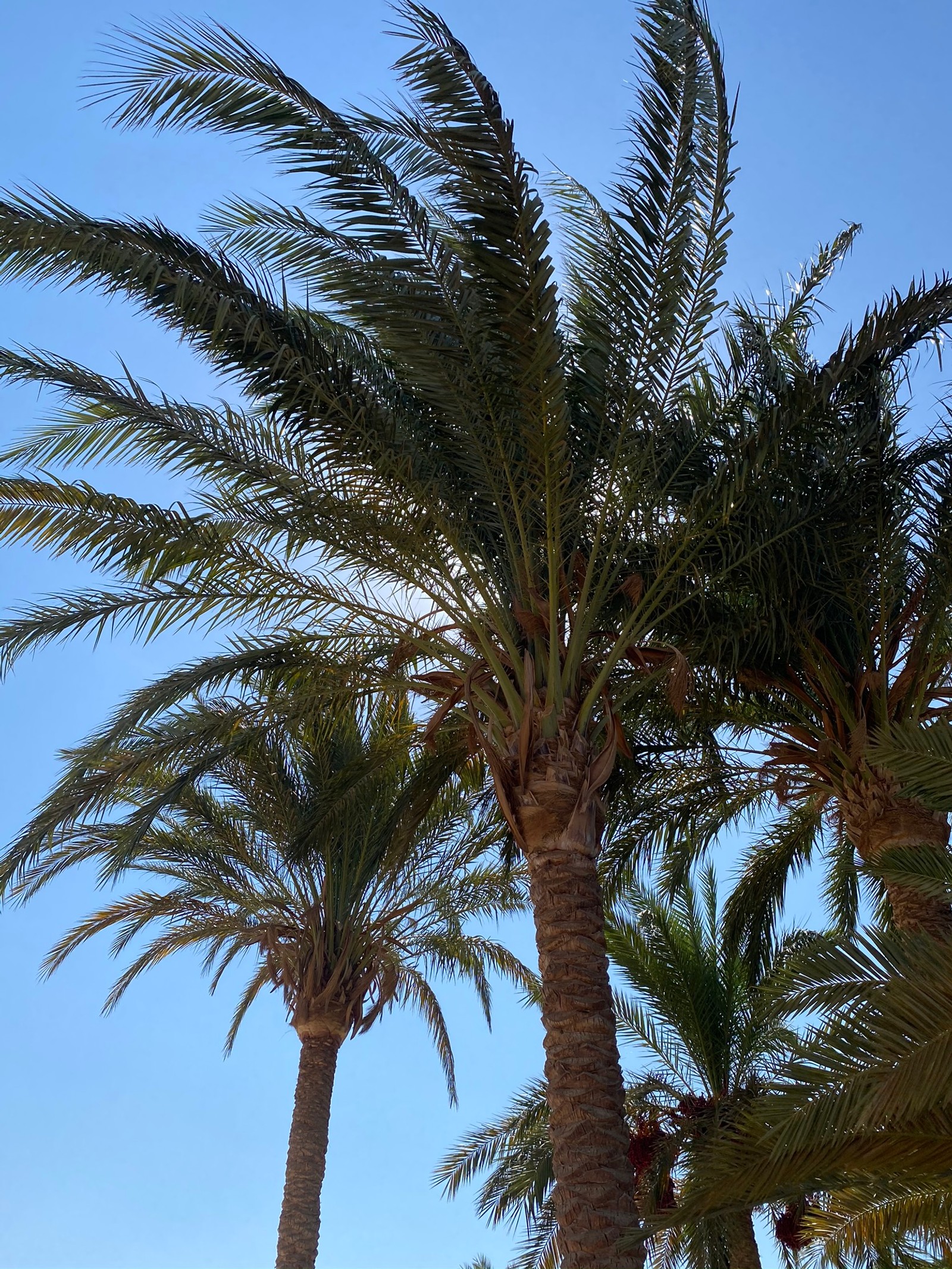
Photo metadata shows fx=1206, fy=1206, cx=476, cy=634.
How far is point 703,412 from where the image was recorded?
7984 mm

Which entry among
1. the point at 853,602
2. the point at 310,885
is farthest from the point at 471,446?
→ the point at 310,885

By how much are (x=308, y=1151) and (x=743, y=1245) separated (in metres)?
4.23

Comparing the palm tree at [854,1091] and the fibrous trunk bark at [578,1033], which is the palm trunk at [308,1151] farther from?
the palm tree at [854,1091]

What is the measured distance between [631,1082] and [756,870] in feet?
9.07

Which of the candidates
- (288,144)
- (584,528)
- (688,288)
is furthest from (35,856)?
(688,288)

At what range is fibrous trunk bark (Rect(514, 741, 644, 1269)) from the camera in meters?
5.86

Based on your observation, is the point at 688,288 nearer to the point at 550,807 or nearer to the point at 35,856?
the point at 550,807

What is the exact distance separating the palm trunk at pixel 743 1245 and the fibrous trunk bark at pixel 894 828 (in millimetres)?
3797

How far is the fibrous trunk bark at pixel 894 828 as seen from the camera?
8.37m

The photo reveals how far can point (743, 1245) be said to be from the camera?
35.0 ft

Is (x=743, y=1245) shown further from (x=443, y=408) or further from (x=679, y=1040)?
(x=443, y=408)

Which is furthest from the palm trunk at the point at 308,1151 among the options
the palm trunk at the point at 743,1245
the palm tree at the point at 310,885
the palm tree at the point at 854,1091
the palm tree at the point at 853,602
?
the palm tree at the point at 854,1091

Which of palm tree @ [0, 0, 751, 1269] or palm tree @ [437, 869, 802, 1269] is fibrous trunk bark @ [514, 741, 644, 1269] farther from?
palm tree @ [437, 869, 802, 1269]

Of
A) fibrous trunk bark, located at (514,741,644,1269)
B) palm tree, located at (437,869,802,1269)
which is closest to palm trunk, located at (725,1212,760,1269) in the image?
palm tree, located at (437,869,802,1269)
